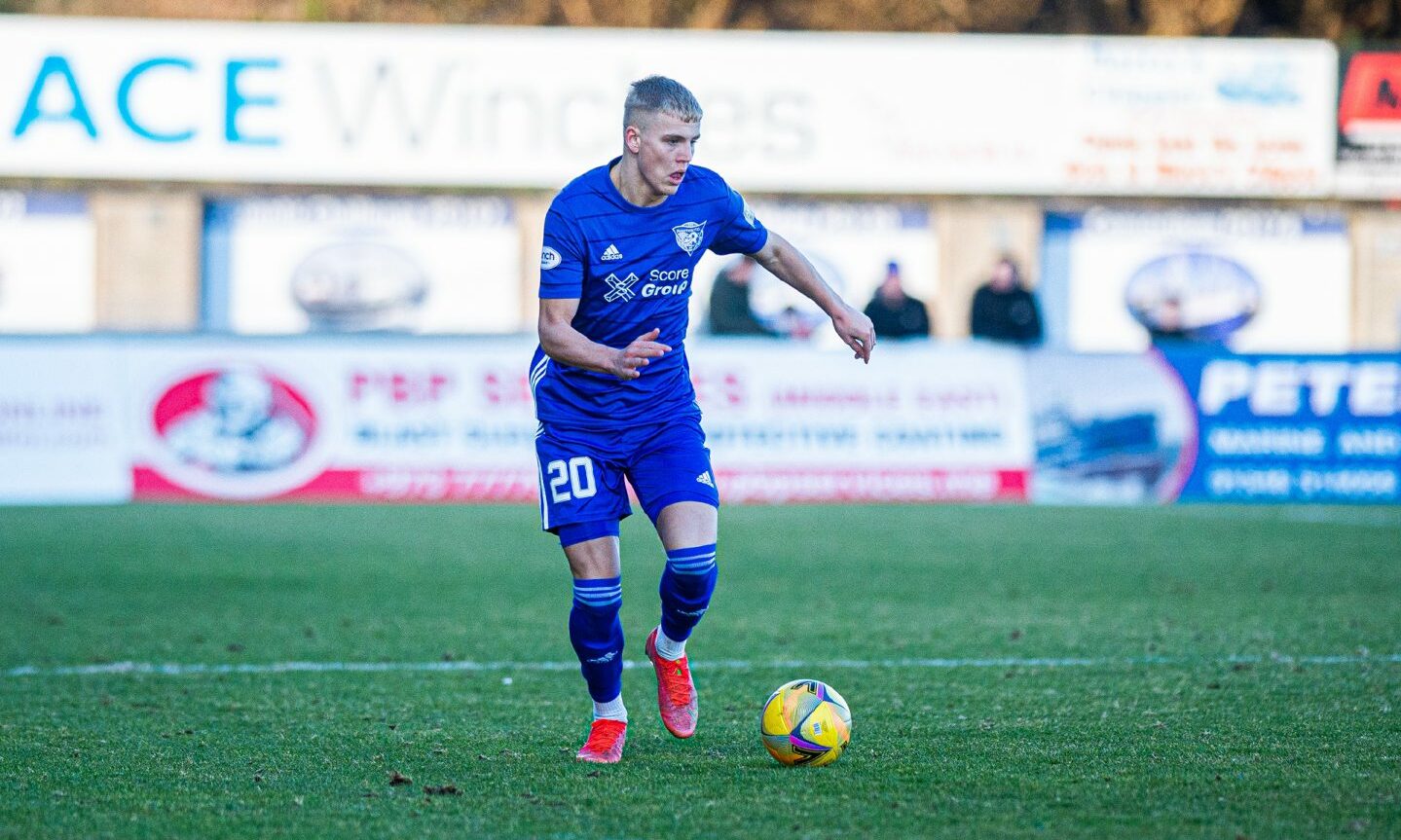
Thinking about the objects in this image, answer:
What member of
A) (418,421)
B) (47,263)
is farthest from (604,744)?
(47,263)

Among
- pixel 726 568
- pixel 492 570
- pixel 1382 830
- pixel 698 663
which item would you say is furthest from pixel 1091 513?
pixel 1382 830

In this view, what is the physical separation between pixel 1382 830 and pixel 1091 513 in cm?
1102

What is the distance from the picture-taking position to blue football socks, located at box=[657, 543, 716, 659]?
18.3ft

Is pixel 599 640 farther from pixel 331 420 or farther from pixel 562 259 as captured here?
pixel 331 420

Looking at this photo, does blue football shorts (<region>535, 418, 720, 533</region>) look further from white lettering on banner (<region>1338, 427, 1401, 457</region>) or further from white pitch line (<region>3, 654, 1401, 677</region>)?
white lettering on banner (<region>1338, 427, 1401, 457</region>)

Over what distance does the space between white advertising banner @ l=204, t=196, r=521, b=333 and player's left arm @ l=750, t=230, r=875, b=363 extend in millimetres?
20604

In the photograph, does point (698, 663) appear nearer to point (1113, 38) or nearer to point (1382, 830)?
point (1382, 830)

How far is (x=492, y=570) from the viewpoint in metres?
11.0

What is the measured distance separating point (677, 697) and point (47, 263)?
22.8m

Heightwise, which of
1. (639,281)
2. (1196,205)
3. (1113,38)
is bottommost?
(639,281)

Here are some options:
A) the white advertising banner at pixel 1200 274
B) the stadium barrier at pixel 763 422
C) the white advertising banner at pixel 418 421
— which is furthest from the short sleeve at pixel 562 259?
the white advertising banner at pixel 1200 274

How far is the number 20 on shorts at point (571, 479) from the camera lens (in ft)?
18.2

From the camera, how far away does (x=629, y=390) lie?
223 inches

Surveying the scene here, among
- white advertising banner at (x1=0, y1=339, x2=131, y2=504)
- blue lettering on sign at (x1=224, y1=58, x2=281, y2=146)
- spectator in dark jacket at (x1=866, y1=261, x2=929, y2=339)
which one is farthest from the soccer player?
blue lettering on sign at (x1=224, y1=58, x2=281, y2=146)
